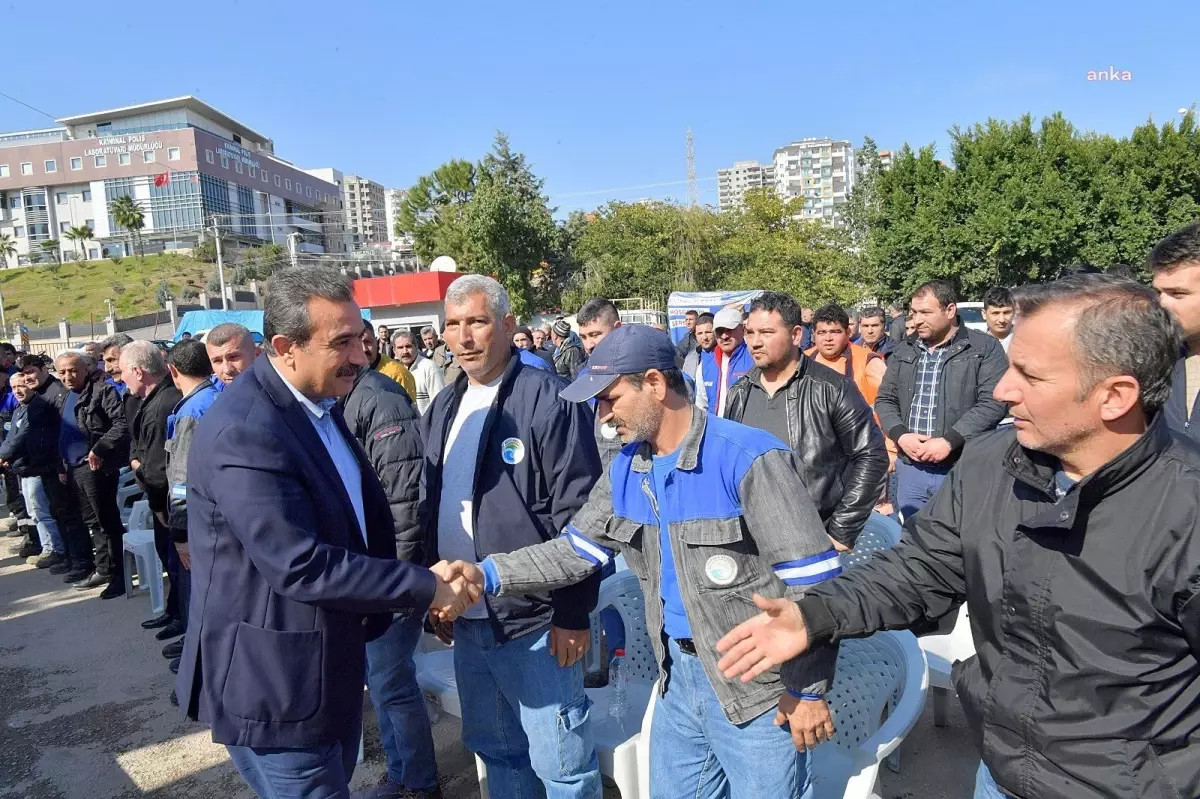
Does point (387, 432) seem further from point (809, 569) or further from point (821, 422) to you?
point (821, 422)

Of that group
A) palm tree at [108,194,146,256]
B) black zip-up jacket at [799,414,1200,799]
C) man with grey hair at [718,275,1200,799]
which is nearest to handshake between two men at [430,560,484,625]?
man with grey hair at [718,275,1200,799]

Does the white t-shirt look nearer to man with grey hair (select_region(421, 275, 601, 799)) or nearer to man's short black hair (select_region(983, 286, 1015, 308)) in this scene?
man with grey hair (select_region(421, 275, 601, 799))

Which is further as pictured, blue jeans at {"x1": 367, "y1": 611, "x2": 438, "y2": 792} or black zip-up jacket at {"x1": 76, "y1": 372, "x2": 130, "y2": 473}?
black zip-up jacket at {"x1": 76, "y1": 372, "x2": 130, "y2": 473}

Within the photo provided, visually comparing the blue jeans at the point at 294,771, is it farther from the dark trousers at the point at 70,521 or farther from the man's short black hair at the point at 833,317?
the dark trousers at the point at 70,521

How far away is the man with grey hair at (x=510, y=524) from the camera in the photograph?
8.17 ft

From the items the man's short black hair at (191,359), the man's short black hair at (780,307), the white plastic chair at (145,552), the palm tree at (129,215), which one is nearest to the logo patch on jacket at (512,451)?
the man's short black hair at (780,307)

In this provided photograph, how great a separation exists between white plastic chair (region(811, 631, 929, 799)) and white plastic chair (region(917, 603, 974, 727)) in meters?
0.64

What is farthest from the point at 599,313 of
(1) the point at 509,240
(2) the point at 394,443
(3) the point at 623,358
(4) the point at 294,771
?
(1) the point at 509,240

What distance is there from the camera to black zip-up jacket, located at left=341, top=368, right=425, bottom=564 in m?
2.86

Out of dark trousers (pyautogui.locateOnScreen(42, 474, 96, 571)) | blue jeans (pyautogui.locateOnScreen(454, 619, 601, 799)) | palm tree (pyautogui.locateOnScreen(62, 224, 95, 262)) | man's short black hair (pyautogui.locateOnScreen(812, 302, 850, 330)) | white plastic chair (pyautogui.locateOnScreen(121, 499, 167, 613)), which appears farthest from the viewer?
palm tree (pyautogui.locateOnScreen(62, 224, 95, 262))

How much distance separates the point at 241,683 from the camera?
1.94 meters

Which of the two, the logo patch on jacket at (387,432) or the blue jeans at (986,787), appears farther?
the logo patch on jacket at (387,432)

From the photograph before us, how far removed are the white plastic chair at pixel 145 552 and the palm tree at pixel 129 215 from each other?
84880mm

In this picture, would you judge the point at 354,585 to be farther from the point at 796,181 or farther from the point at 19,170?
the point at 796,181
